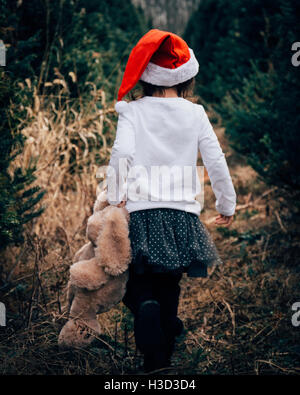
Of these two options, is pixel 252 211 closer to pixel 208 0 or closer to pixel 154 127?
pixel 154 127

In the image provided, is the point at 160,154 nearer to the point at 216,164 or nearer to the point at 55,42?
the point at 216,164

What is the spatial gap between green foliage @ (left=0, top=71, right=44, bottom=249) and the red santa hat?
107 cm

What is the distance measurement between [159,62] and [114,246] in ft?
2.72

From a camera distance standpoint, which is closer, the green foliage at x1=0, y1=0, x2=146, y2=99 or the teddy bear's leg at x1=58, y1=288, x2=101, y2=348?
the teddy bear's leg at x1=58, y1=288, x2=101, y2=348

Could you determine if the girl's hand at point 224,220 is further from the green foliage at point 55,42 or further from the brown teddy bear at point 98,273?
the green foliage at point 55,42

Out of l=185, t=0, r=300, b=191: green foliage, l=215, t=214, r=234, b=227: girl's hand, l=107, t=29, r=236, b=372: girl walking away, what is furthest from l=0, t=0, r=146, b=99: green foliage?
l=215, t=214, r=234, b=227: girl's hand

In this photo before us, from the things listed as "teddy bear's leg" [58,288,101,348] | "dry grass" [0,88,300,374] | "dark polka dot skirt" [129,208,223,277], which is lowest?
"dry grass" [0,88,300,374]

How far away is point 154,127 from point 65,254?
52.3 inches

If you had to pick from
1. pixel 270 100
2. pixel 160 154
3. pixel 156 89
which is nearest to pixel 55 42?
pixel 270 100

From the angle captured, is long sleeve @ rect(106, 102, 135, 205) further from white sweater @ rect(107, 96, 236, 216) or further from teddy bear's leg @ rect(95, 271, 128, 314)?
teddy bear's leg @ rect(95, 271, 128, 314)

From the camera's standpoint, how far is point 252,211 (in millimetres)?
3986

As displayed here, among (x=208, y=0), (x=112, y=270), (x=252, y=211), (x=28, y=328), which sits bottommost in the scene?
(x=252, y=211)

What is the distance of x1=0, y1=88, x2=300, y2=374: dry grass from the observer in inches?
74.7
